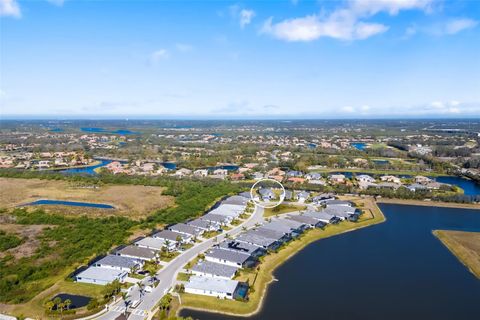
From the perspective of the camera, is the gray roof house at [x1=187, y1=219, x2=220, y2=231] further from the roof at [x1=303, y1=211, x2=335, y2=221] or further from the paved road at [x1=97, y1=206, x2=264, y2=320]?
the roof at [x1=303, y1=211, x2=335, y2=221]

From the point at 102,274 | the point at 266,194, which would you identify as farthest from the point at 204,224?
the point at 266,194

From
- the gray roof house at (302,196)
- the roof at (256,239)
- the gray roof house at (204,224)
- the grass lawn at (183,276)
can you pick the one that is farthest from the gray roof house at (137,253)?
the gray roof house at (302,196)

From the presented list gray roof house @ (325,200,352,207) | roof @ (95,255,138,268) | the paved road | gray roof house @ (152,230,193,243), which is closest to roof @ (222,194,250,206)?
the paved road

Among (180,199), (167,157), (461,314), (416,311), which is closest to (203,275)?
(416,311)

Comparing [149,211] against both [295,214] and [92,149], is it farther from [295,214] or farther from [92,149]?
[92,149]

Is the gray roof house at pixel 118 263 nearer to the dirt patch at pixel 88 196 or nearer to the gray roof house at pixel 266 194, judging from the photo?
the dirt patch at pixel 88 196

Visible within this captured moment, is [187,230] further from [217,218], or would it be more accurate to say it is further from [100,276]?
[100,276]
